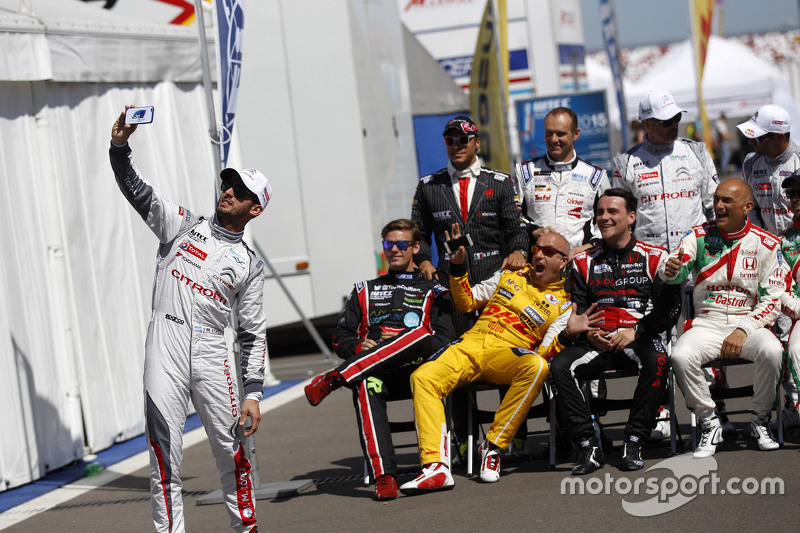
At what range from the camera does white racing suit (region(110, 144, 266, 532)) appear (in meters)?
4.80

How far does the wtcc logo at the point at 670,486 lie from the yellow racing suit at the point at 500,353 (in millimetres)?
569

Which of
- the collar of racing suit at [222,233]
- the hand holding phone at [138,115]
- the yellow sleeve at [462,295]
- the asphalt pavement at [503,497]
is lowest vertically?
the asphalt pavement at [503,497]

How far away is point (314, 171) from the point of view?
11.4 m

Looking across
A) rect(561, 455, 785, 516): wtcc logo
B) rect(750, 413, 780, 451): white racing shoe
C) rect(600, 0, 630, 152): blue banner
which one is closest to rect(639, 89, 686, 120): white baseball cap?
rect(750, 413, 780, 451): white racing shoe

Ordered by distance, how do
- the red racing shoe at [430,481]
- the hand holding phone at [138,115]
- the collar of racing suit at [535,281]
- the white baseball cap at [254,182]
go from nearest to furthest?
the hand holding phone at [138,115]
the white baseball cap at [254,182]
the red racing shoe at [430,481]
the collar of racing suit at [535,281]

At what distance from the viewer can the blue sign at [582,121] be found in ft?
53.4

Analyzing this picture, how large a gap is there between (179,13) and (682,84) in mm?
20600

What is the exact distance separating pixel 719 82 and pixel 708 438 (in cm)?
2392

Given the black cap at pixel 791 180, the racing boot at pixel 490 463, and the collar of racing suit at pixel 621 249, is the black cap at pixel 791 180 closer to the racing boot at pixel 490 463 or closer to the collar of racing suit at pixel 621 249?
the collar of racing suit at pixel 621 249

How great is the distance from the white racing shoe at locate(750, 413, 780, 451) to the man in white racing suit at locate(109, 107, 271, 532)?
302 centimetres

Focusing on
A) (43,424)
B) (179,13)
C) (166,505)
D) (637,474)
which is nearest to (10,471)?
(43,424)

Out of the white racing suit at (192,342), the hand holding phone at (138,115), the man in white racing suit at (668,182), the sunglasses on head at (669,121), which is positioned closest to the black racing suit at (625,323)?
the man in white racing suit at (668,182)

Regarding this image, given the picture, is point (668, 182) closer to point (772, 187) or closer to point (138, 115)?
point (772, 187)

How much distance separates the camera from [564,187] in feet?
22.2
